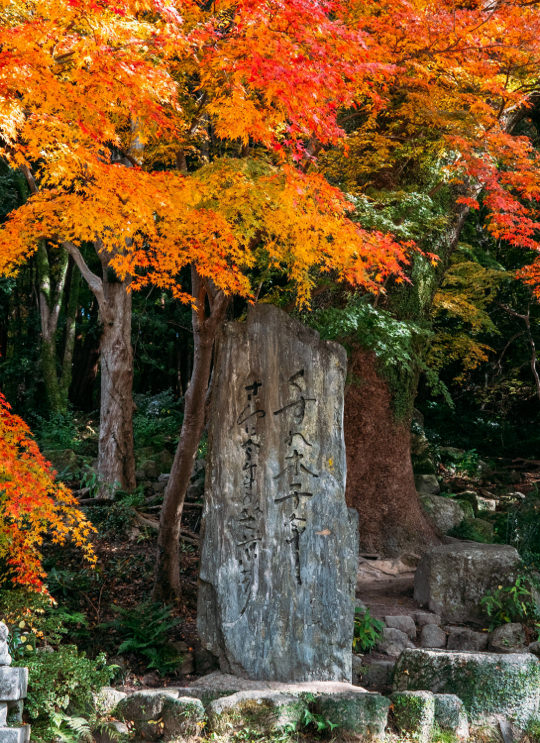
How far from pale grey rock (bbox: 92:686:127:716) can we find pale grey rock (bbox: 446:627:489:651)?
3.45m

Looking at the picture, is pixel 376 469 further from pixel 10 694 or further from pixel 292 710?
pixel 10 694

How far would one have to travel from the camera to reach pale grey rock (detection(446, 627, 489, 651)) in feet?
23.3

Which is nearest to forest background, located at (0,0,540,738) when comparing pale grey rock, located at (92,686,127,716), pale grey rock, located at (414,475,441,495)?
pale grey rock, located at (92,686,127,716)

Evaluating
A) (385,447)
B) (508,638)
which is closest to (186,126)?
(385,447)

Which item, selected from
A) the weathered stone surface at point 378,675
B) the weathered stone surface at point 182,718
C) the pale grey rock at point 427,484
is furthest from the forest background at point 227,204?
the weathered stone surface at point 378,675

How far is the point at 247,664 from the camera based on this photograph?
5.88m

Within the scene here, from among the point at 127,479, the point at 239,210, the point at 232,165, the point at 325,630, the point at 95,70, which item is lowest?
the point at 325,630

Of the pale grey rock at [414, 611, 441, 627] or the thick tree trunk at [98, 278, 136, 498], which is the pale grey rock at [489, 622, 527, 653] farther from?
the thick tree trunk at [98, 278, 136, 498]

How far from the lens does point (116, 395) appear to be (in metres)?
10.1

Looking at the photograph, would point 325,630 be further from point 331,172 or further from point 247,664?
point 331,172

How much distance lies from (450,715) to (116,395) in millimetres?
6363

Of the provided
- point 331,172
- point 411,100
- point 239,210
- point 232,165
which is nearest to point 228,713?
point 239,210

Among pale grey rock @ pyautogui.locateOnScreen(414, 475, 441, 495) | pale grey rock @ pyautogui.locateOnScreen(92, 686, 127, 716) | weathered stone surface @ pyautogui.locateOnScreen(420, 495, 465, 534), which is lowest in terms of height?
pale grey rock @ pyautogui.locateOnScreen(92, 686, 127, 716)

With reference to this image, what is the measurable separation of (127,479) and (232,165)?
5.48 metres
